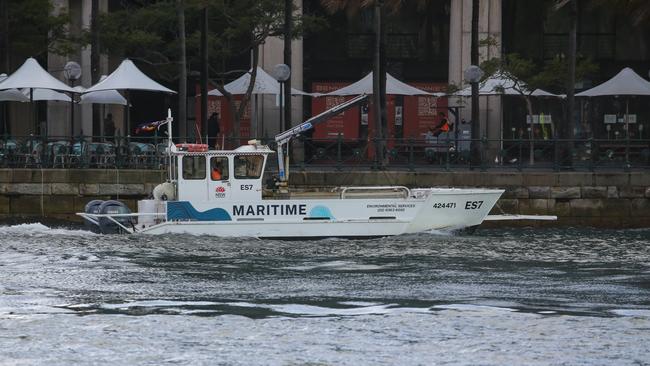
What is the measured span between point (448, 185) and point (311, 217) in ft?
18.5

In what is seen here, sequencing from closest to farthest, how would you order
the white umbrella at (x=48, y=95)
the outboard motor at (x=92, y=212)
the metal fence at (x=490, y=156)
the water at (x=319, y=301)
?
the water at (x=319, y=301) < the outboard motor at (x=92, y=212) < the metal fence at (x=490, y=156) < the white umbrella at (x=48, y=95)

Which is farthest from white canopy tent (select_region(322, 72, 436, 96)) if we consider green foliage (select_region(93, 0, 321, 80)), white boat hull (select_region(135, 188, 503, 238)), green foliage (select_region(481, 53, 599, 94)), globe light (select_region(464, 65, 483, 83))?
white boat hull (select_region(135, 188, 503, 238))

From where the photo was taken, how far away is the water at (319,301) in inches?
710

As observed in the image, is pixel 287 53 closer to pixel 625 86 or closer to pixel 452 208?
pixel 625 86

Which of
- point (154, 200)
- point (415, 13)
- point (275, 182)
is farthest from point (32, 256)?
point (415, 13)

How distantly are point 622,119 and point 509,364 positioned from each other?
34.2 meters

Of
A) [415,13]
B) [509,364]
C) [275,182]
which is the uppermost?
[415,13]

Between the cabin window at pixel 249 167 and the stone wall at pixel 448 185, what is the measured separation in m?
4.47

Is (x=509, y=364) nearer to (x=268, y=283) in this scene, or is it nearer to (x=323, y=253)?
(x=268, y=283)

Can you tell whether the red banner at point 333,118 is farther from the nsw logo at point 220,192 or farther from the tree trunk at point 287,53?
the nsw logo at point 220,192

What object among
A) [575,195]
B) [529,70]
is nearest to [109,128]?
[529,70]

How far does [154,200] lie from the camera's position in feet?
102

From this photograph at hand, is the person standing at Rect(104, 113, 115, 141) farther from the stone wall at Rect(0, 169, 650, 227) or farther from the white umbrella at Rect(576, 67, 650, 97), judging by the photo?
the white umbrella at Rect(576, 67, 650, 97)

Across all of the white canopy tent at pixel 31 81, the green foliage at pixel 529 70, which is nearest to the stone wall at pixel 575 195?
the green foliage at pixel 529 70
